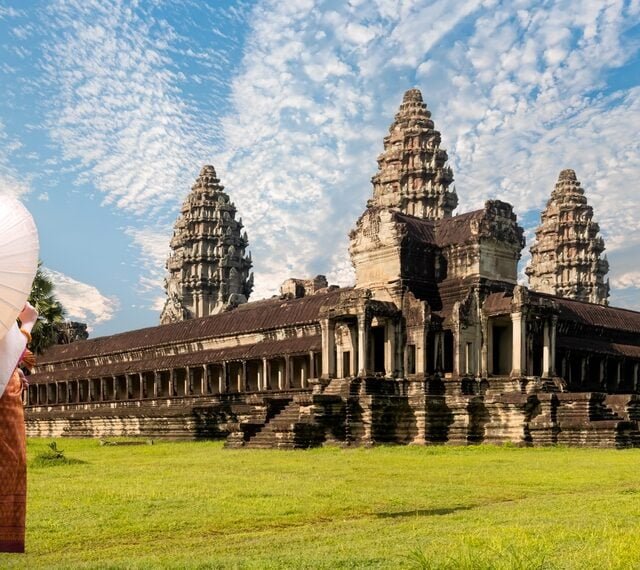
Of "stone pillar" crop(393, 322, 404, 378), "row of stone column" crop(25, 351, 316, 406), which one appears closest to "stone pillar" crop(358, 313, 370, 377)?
"stone pillar" crop(393, 322, 404, 378)

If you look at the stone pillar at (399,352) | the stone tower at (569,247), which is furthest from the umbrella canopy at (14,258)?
the stone tower at (569,247)

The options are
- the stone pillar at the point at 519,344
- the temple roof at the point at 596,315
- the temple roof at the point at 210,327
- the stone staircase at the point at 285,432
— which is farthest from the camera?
the temple roof at the point at 210,327

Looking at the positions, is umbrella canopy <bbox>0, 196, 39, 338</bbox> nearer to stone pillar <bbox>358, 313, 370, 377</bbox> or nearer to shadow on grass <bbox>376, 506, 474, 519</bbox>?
shadow on grass <bbox>376, 506, 474, 519</bbox>

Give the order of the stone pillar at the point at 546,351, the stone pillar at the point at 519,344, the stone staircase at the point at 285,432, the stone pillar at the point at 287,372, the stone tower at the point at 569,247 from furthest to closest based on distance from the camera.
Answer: the stone tower at the point at 569,247
the stone pillar at the point at 287,372
the stone pillar at the point at 546,351
the stone pillar at the point at 519,344
the stone staircase at the point at 285,432

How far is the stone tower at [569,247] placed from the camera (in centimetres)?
8169

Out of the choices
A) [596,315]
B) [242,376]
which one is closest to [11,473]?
[242,376]

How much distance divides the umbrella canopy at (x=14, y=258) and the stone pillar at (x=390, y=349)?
28.9 meters

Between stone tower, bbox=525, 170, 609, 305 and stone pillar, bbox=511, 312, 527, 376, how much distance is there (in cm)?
4854

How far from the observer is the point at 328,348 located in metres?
37.4

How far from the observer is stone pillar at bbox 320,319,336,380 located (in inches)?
1469

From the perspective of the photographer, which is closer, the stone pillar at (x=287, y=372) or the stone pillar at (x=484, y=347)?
the stone pillar at (x=484, y=347)

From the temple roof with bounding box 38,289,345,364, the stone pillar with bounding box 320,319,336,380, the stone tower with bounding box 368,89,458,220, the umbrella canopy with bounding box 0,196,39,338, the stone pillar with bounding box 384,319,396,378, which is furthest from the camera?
the stone tower with bounding box 368,89,458,220

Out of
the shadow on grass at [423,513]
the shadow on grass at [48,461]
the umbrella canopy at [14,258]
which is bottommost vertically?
the shadow on grass at [48,461]

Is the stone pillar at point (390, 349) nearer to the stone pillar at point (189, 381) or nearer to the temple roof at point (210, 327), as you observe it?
the temple roof at point (210, 327)
